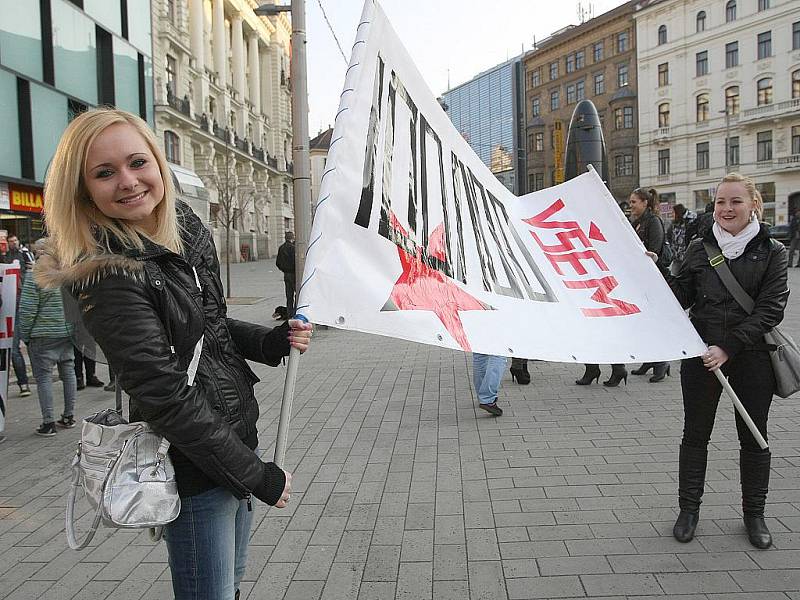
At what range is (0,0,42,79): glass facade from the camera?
56.7 feet

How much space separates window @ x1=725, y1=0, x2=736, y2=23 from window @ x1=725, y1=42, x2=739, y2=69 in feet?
5.94

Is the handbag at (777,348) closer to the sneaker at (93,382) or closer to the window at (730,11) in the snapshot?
the sneaker at (93,382)

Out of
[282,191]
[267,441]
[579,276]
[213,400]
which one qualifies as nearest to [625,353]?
[579,276]

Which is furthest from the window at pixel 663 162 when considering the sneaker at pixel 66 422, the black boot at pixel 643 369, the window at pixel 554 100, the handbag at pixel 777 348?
the handbag at pixel 777 348

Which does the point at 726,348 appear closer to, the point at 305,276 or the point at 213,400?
the point at 305,276

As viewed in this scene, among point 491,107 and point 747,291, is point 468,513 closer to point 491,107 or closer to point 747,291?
point 747,291

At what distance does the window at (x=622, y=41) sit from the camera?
57469 millimetres

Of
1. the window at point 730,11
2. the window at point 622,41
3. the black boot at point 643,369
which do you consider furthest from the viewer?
the window at point 622,41

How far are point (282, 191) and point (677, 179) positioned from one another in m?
37.1

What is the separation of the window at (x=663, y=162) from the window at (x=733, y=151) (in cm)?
543

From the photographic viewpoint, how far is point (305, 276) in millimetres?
2145

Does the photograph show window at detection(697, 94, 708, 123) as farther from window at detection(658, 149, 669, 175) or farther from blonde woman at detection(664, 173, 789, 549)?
blonde woman at detection(664, 173, 789, 549)

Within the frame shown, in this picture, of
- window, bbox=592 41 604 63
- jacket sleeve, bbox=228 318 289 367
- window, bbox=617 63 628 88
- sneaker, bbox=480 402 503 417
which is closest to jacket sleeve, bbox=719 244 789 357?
jacket sleeve, bbox=228 318 289 367

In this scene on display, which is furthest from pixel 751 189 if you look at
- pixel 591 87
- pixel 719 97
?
pixel 591 87
